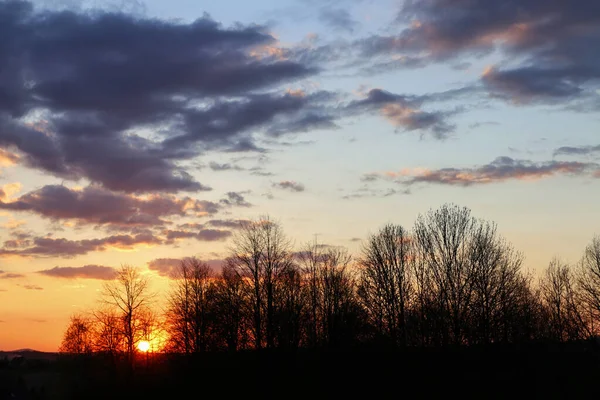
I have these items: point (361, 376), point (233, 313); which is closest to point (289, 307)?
point (233, 313)

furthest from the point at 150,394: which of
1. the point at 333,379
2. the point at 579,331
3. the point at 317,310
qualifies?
the point at 579,331

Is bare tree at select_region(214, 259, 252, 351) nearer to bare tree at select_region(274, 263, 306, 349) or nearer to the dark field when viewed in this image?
bare tree at select_region(274, 263, 306, 349)

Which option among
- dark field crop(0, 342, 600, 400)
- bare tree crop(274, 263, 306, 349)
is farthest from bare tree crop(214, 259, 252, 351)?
dark field crop(0, 342, 600, 400)

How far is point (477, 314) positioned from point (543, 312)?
2030 cm

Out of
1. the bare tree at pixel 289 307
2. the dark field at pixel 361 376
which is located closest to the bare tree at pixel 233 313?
the bare tree at pixel 289 307

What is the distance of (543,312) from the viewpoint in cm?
7519

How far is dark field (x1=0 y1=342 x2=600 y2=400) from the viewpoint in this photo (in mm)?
42594

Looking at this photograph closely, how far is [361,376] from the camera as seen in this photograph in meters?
45.8

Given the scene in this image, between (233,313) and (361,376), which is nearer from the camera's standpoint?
(361,376)

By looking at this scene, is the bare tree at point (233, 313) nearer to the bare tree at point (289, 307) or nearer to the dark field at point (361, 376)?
the bare tree at point (289, 307)

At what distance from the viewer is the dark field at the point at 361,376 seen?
1677 inches

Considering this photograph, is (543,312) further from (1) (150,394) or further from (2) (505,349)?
(1) (150,394)

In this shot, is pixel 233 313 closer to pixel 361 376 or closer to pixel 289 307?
pixel 289 307

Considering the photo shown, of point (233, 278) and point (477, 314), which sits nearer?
point (477, 314)
